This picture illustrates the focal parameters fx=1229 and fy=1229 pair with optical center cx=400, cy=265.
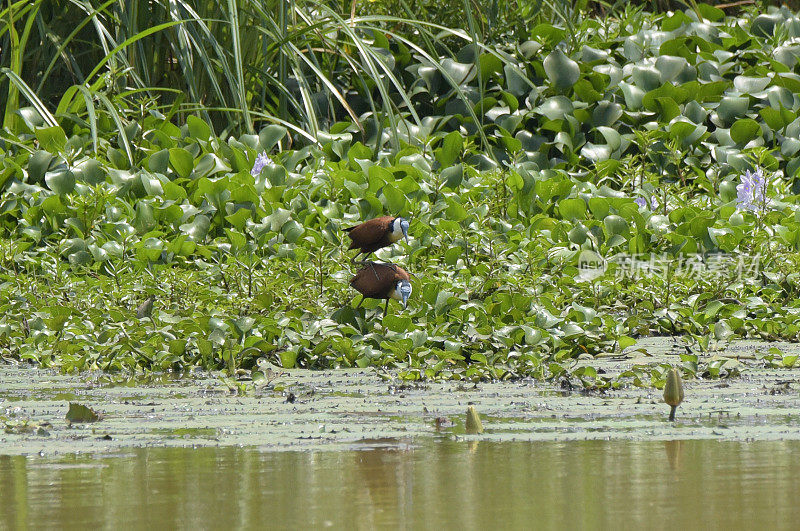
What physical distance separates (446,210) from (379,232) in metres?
1.29

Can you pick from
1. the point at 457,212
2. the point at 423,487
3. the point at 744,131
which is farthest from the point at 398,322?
the point at 744,131

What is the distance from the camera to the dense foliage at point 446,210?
13.2ft

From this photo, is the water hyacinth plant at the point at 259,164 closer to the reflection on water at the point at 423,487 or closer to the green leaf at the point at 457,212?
the green leaf at the point at 457,212

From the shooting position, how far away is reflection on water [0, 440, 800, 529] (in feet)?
6.41

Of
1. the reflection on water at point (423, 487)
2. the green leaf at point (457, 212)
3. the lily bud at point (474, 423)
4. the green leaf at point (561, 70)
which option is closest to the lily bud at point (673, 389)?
the reflection on water at point (423, 487)

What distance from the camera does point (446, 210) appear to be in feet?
17.5

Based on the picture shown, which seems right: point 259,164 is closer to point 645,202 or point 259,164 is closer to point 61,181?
point 61,181

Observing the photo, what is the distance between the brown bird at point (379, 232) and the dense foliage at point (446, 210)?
0.22 meters

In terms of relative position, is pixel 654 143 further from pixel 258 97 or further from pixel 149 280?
pixel 149 280

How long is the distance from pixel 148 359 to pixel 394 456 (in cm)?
162

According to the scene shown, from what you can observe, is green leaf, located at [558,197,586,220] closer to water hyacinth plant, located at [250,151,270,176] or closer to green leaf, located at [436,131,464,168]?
green leaf, located at [436,131,464,168]

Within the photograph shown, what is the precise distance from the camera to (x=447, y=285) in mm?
4414

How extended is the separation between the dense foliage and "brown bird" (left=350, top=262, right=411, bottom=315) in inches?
3.4

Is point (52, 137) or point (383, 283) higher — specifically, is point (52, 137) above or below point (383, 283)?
above
